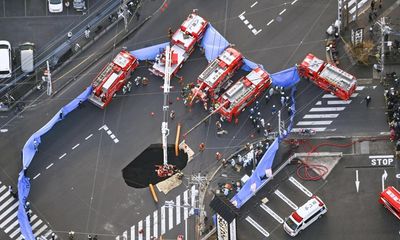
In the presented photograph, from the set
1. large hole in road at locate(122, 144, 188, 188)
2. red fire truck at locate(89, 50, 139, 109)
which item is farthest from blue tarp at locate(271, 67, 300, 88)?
red fire truck at locate(89, 50, 139, 109)

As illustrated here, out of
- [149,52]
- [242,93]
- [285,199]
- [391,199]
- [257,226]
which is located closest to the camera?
[391,199]

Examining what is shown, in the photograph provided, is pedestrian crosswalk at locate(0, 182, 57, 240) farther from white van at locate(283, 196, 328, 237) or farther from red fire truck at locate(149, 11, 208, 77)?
white van at locate(283, 196, 328, 237)

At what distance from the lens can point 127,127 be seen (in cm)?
13412

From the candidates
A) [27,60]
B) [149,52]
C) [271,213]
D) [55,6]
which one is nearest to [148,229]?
[271,213]

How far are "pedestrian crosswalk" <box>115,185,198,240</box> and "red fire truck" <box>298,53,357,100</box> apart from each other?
18.9 metres

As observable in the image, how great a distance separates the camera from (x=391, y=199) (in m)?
125

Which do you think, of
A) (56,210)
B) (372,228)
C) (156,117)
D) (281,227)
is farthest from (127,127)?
(372,228)

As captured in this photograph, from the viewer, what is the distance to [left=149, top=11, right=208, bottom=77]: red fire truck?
136 metres

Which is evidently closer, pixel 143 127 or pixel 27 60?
pixel 143 127

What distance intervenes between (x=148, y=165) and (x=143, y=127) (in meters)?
4.93

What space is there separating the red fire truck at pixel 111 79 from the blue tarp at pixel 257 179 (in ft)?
61.9

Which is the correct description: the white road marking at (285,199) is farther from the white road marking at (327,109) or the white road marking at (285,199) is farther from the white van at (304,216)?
the white road marking at (327,109)

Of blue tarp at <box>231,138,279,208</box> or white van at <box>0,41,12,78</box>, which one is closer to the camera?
blue tarp at <box>231,138,279,208</box>

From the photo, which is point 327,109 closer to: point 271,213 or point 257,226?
point 271,213
